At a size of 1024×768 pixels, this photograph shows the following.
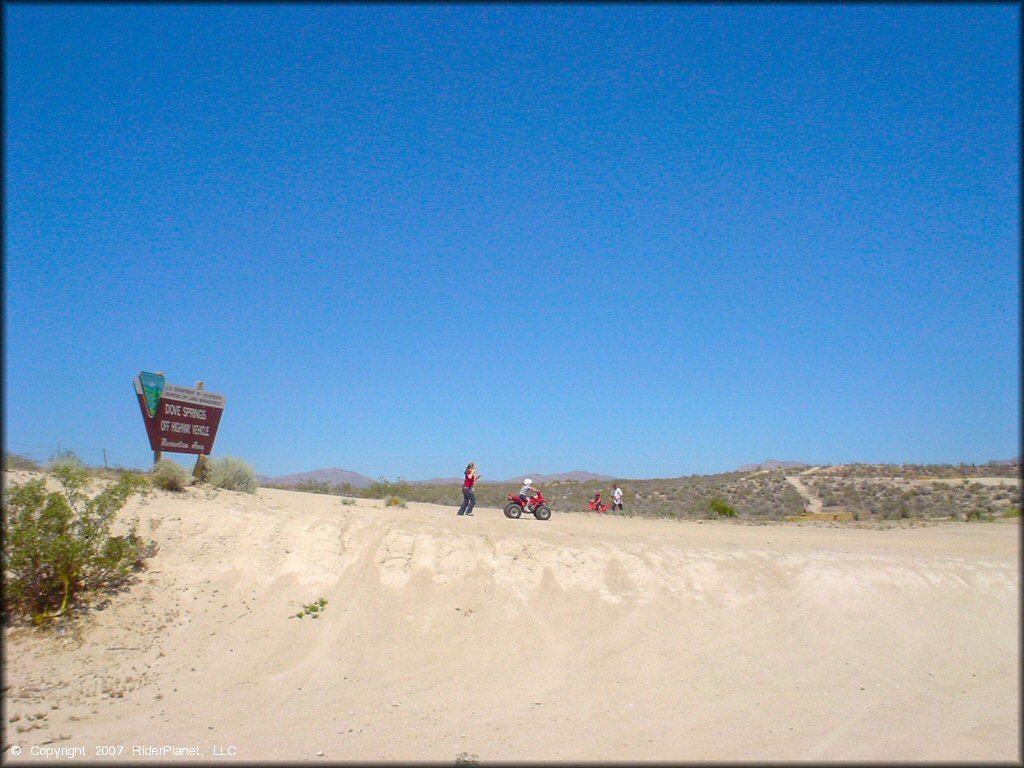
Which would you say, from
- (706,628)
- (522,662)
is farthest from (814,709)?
(522,662)

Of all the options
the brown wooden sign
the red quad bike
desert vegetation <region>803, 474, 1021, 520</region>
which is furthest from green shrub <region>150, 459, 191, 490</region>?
desert vegetation <region>803, 474, 1021, 520</region>

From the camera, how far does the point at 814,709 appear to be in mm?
8297

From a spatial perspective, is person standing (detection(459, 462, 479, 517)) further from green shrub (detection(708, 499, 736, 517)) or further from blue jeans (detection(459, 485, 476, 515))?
green shrub (detection(708, 499, 736, 517))

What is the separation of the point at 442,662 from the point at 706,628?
435 cm

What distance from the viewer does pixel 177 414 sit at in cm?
1572

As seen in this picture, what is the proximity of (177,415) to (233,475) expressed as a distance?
6.76ft

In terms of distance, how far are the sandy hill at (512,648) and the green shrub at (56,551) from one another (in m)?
0.44

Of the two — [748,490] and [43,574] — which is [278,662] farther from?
[748,490]

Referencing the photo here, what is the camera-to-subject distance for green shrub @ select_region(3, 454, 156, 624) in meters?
9.61

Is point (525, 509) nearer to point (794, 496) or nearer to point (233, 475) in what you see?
point (233, 475)

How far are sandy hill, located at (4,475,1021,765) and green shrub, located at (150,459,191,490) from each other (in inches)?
16.7

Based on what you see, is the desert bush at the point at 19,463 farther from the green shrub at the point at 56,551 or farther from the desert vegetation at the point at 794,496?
the desert vegetation at the point at 794,496

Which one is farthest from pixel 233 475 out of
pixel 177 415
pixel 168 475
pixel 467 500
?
pixel 467 500

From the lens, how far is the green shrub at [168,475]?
14227mm
